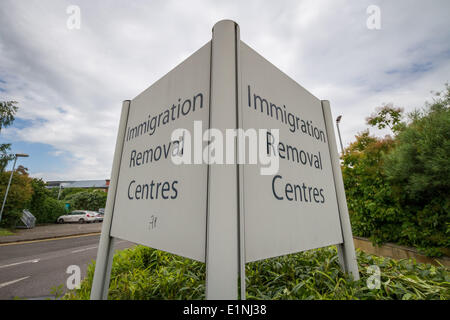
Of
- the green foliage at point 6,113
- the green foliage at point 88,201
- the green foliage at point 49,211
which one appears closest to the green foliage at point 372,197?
the green foliage at point 6,113

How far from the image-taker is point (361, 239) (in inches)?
201

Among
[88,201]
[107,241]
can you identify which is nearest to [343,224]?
[107,241]

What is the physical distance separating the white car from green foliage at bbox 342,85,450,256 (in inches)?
916

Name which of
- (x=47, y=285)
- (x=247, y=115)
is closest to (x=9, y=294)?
(x=47, y=285)

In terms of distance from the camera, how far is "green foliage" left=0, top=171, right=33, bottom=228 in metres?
12.7

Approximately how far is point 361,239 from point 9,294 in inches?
308

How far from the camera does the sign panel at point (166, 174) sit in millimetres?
1053

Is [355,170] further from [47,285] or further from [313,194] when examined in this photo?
[47,285]

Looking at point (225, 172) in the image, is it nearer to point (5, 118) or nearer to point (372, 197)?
point (372, 197)

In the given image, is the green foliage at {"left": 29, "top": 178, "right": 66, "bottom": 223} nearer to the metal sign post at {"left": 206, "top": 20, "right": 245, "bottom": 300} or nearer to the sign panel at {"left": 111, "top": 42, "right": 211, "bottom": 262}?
the sign panel at {"left": 111, "top": 42, "right": 211, "bottom": 262}

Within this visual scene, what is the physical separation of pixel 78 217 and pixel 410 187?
80.8 ft

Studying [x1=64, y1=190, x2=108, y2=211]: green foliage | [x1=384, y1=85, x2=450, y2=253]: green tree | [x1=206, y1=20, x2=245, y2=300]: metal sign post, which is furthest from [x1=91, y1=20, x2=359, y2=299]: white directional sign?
[x1=64, y1=190, x2=108, y2=211]: green foliage

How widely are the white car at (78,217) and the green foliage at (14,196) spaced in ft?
16.7

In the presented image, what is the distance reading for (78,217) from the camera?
19516 mm
